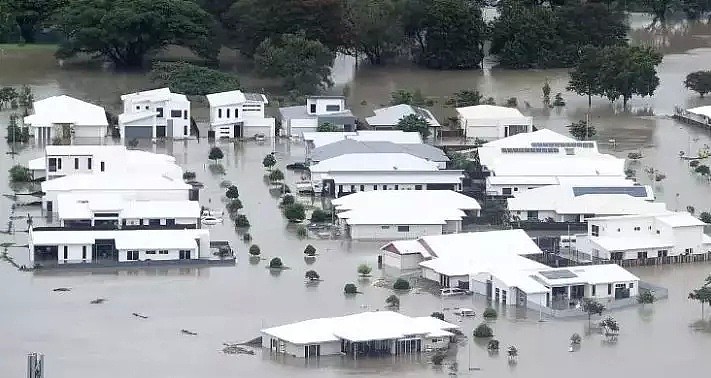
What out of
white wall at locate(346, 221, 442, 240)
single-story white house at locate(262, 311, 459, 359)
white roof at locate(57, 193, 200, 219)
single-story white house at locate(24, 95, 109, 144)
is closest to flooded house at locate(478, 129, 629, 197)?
white wall at locate(346, 221, 442, 240)

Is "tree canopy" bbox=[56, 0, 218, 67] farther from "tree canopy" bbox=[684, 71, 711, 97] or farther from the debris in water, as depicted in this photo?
the debris in water

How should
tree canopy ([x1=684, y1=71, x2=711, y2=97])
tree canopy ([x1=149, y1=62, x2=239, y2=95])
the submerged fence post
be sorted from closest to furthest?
1. the submerged fence post
2. tree canopy ([x1=149, y1=62, x2=239, y2=95])
3. tree canopy ([x1=684, y1=71, x2=711, y2=97])

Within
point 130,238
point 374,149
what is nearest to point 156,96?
point 374,149

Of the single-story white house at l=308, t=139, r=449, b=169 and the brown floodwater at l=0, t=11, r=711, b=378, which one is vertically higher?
the single-story white house at l=308, t=139, r=449, b=169

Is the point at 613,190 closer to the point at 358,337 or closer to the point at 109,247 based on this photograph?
the point at 109,247

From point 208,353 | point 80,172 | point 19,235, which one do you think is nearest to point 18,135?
point 80,172

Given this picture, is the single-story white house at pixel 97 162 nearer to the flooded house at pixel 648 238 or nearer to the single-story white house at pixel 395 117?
the single-story white house at pixel 395 117
